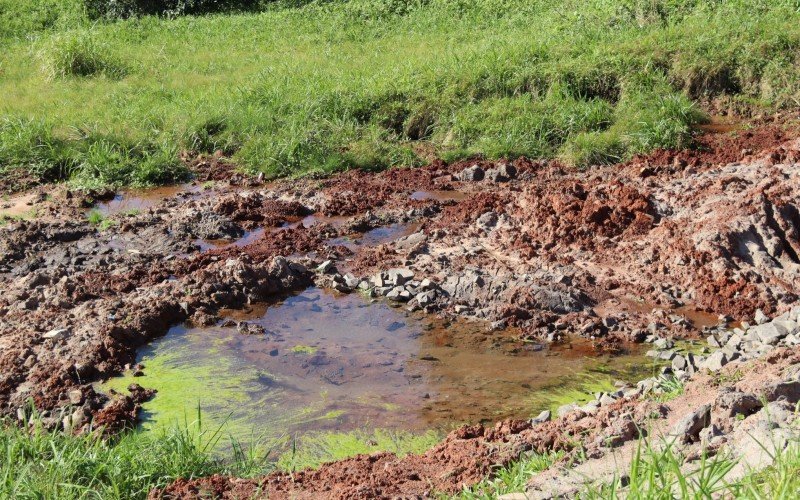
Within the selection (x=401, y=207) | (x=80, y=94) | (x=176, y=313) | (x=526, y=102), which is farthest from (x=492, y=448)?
(x=80, y=94)

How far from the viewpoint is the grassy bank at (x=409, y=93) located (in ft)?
37.2

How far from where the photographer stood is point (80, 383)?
6336 millimetres

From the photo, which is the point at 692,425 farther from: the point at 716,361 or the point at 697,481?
the point at 716,361

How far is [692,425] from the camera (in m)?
4.30

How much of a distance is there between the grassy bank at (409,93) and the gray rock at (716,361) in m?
5.06

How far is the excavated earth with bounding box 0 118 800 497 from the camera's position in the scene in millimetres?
6719

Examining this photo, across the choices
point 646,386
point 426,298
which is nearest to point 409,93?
point 426,298

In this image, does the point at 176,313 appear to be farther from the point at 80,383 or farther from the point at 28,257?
the point at 28,257

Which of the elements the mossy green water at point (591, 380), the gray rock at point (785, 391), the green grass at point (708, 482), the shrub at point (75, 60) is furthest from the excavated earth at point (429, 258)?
the shrub at point (75, 60)

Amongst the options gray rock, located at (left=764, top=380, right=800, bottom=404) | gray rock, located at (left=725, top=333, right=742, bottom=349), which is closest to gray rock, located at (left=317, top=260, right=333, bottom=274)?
gray rock, located at (left=725, top=333, right=742, bottom=349)

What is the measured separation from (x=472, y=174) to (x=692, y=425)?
6644mm

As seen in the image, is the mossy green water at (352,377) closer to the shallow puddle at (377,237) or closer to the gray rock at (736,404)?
the shallow puddle at (377,237)

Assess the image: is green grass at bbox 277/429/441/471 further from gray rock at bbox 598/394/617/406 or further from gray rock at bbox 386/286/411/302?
gray rock at bbox 386/286/411/302

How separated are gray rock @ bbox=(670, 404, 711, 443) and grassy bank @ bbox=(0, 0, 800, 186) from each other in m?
6.79
